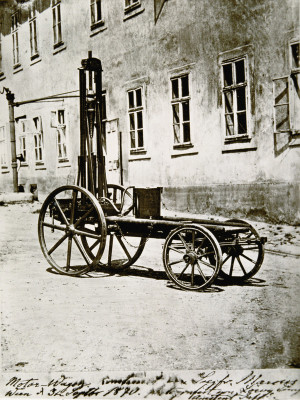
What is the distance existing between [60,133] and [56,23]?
88 centimetres

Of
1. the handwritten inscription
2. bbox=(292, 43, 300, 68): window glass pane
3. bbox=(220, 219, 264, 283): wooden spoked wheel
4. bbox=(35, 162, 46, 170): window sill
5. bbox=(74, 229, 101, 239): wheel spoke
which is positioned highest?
bbox=(292, 43, 300, 68): window glass pane

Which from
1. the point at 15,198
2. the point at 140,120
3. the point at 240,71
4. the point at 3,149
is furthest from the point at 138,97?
the point at 15,198

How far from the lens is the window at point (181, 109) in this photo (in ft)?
15.8

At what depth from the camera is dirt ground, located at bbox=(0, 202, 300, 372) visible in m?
3.43

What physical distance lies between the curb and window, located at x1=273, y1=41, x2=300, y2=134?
6.70 feet

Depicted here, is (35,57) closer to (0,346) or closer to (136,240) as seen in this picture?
(136,240)

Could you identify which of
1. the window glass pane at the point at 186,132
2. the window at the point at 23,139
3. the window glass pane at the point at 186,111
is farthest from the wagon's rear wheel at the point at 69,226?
the window glass pane at the point at 186,111

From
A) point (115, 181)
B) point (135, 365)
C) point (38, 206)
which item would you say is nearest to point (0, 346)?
point (135, 365)

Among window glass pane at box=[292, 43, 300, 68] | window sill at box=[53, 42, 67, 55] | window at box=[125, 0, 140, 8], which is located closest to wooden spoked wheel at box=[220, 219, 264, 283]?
window glass pane at box=[292, 43, 300, 68]

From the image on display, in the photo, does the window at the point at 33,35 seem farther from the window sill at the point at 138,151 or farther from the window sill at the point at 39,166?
the window sill at the point at 138,151

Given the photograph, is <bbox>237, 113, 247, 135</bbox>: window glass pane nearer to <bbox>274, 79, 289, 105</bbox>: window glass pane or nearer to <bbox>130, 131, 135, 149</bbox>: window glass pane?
<bbox>274, 79, 289, 105</bbox>: window glass pane

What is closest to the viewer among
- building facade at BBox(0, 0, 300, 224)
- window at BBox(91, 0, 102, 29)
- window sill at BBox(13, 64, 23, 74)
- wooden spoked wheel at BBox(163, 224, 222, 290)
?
wooden spoked wheel at BBox(163, 224, 222, 290)

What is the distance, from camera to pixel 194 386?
341cm

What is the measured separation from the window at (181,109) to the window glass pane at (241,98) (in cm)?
45
